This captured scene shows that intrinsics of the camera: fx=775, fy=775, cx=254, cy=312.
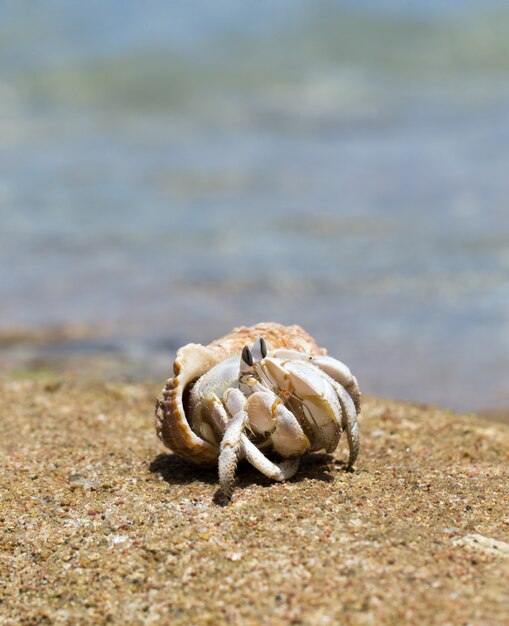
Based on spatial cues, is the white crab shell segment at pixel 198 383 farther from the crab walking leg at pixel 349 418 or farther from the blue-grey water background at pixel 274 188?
the blue-grey water background at pixel 274 188

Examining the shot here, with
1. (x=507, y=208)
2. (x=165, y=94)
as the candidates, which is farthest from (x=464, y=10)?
(x=507, y=208)

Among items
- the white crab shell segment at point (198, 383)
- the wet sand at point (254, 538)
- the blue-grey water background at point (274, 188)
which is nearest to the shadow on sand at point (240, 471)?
the wet sand at point (254, 538)

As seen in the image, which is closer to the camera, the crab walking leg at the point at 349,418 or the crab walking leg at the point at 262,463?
the crab walking leg at the point at 262,463

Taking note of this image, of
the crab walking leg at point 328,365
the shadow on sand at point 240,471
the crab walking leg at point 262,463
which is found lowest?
the shadow on sand at point 240,471

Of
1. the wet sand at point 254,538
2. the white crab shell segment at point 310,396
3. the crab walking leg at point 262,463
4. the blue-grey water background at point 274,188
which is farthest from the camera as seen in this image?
the blue-grey water background at point 274,188

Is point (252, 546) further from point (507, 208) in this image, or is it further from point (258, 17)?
point (258, 17)

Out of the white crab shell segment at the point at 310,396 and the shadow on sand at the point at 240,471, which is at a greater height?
the white crab shell segment at the point at 310,396

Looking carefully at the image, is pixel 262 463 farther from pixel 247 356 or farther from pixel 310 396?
pixel 247 356

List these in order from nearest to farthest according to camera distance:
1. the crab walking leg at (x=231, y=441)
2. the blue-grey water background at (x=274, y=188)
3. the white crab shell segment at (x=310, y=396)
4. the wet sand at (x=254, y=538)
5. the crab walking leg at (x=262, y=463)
Result: the wet sand at (x=254, y=538)
the crab walking leg at (x=231, y=441)
the crab walking leg at (x=262, y=463)
the white crab shell segment at (x=310, y=396)
the blue-grey water background at (x=274, y=188)
